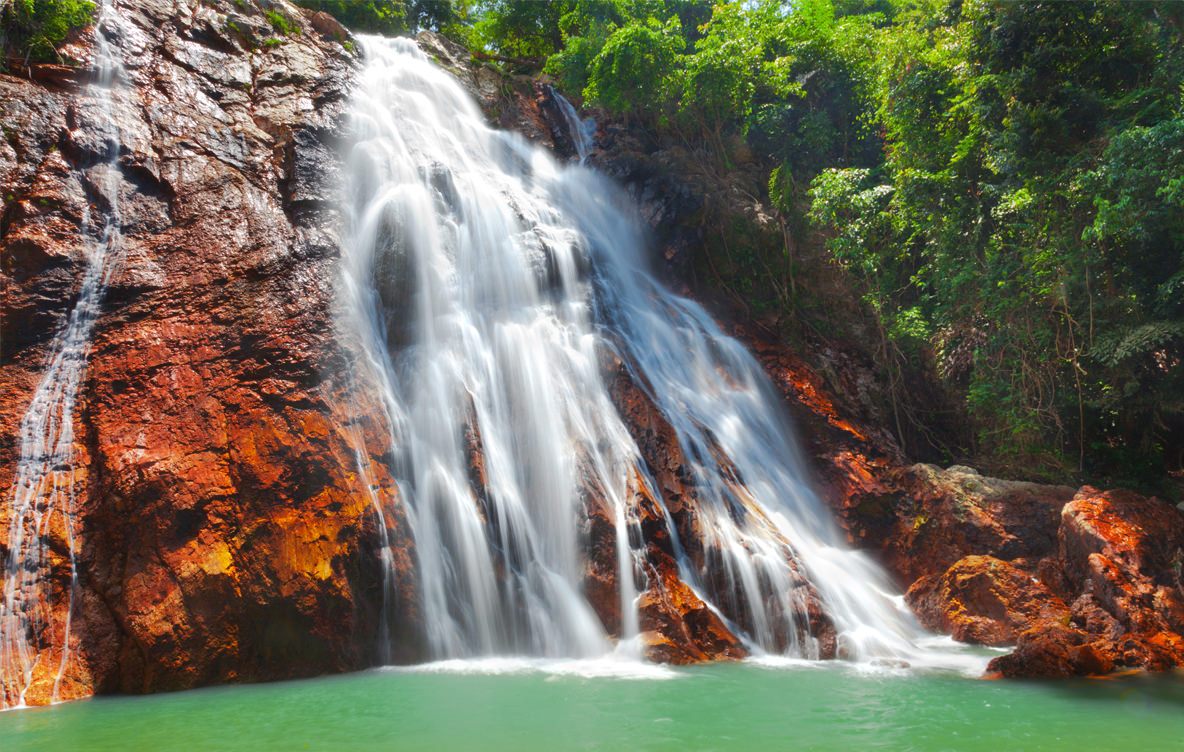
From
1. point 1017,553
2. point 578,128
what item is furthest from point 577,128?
point 1017,553

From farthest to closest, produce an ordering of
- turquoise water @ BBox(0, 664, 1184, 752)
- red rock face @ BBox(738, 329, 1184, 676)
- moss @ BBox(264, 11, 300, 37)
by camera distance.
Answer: moss @ BBox(264, 11, 300, 37), red rock face @ BBox(738, 329, 1184, 676), turquoise water @ BBox(0, 664, 1184, 752)

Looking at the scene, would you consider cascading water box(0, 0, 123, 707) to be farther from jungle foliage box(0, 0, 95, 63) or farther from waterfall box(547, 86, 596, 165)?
waterfall box(547, 86, 596, 165)

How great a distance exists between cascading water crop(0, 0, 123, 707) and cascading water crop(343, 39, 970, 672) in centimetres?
313

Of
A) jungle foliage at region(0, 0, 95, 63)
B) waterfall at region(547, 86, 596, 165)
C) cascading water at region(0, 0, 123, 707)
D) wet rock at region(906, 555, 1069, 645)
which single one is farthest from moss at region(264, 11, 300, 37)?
wet rock at region(906, 555, 1069, 645)

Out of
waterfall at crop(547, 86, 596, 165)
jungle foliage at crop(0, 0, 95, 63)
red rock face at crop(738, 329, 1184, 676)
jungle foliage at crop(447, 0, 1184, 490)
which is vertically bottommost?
red rock face at crop(738, 329, 1184, 676)

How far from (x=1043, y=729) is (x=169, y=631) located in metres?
7.80

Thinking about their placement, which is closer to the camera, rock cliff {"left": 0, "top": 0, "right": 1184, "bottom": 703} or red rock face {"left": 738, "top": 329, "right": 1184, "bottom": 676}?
rock cliff {"left": 0, "top": 0, "right": 1184, "bottom": 703}

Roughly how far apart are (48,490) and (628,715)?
20.6 ft

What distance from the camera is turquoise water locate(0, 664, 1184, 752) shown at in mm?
5496

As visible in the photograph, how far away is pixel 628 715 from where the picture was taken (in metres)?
6.24

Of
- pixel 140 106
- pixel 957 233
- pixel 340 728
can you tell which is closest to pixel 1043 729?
pixel 340 728

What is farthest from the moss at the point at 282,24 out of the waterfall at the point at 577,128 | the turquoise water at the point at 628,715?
the turquoise water at the point at 628,715

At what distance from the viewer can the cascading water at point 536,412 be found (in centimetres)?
909

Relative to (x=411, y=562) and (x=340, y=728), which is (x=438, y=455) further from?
(x=340, y=728)
